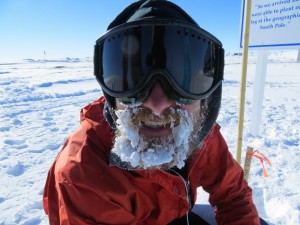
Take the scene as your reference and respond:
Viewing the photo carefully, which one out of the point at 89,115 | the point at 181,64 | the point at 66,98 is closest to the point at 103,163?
the point at 89,115

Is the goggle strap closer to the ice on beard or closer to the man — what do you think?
the man

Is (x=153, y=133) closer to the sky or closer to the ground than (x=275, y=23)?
closer to the ground

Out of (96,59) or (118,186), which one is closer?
(118,186)

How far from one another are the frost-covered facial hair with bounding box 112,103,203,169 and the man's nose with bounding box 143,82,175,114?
0.9 inches

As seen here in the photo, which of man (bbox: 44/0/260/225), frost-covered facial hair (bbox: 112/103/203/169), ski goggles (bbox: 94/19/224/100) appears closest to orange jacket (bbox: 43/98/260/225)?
man (bbox: 44/0/260/225)

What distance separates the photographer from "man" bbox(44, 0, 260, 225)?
1.02 m

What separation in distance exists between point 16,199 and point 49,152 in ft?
3.71

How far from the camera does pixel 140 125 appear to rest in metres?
1.05

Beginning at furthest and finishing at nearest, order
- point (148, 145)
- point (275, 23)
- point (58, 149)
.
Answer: point (58, 149) < point (275, 23) < point (148, 145)

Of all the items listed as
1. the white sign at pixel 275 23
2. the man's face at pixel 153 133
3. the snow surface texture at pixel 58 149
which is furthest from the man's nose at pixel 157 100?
the white sign at pixel 275 23

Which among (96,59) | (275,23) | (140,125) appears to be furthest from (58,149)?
(275,23)

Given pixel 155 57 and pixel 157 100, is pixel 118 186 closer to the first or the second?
pixel 157 100

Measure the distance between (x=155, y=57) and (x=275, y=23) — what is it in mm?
2629

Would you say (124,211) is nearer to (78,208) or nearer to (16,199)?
(78,208)
